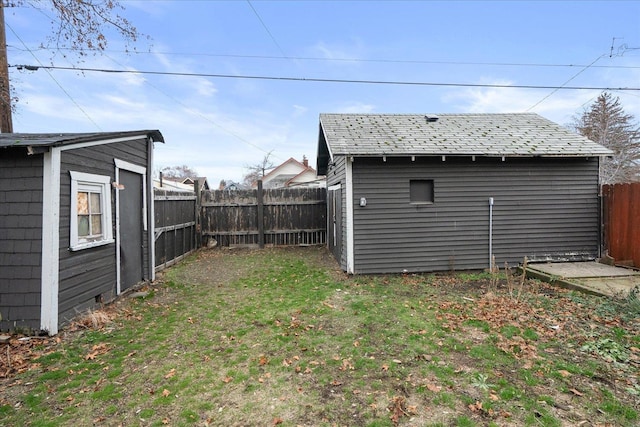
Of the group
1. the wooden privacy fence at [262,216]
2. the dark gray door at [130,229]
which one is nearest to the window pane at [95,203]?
the dark gray door at [130,229]

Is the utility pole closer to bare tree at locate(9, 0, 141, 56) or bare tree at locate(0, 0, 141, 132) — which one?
bare tree at locate(0, 0, 141, 132)

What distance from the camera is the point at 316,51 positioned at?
36.2ft

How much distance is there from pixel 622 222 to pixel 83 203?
36.4 ft

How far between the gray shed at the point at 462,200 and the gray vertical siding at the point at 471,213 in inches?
1.0

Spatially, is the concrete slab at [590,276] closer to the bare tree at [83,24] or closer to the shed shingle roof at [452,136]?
the shed shingle roof at [452,136]

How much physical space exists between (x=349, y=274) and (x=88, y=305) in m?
5.11

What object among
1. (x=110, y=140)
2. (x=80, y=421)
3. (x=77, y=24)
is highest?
Result: (x=77, y=24)

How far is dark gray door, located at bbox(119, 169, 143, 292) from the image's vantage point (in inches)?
252

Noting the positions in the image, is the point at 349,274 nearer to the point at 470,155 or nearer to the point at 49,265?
the point at 470,155

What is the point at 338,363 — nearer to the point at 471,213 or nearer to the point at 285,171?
the point at 471,213

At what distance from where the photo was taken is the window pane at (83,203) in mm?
5152

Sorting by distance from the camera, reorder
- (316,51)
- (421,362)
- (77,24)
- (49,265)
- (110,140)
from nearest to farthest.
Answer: (421,362)
(49,265)
(110,140)
(77,24)
(316,51)

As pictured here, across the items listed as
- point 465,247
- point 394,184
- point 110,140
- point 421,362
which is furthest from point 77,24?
point 465,247

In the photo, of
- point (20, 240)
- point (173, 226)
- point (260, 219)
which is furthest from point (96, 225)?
point (260, 219)
